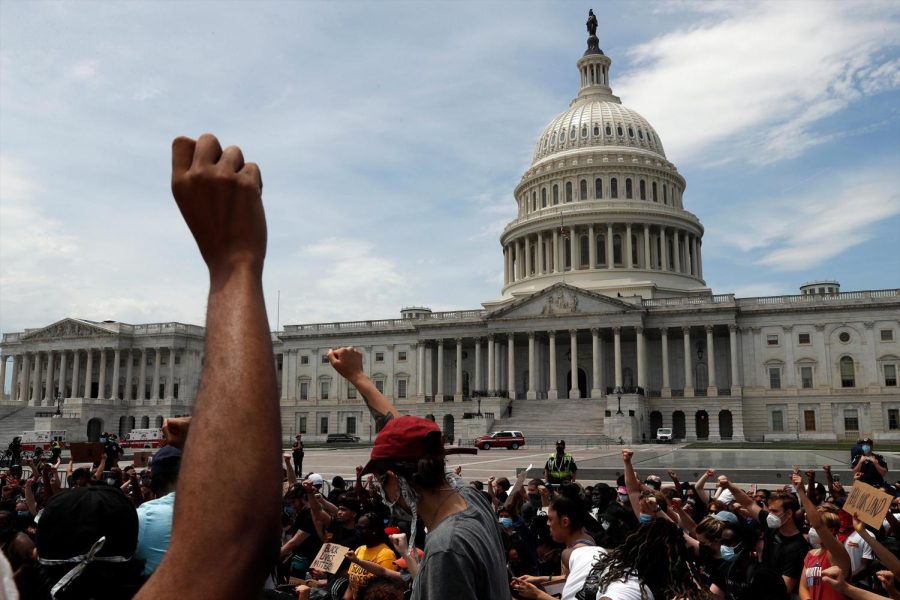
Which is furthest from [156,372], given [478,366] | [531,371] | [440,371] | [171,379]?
[531,371]

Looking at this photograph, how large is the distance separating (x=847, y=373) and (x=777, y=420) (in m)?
7.65

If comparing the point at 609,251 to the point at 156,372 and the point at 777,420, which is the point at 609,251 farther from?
the point at 156,372

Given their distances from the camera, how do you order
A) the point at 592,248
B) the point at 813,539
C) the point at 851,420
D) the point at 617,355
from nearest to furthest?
1. the point at 813,539
2. the point at 851,420
3. the point at 617,355
4. the point at 592,248

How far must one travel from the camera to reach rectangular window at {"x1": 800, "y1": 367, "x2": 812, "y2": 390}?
2872 inches

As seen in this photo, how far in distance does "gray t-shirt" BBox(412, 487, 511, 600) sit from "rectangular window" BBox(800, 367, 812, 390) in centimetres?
7724

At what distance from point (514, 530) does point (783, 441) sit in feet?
221

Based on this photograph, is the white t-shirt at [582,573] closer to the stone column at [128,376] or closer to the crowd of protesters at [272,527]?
the crowd of protesters at [272,527]

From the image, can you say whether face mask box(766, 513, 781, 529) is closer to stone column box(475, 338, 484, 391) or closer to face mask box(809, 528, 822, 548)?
face mask box(809, 528, 822, 548)

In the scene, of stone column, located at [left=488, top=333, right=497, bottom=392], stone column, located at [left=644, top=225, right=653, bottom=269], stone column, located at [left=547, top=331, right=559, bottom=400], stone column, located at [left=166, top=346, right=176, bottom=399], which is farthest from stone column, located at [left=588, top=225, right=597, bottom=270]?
stone column, located at [left=166, top=346, right=176, bottom=399]

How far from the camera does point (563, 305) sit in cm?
7869

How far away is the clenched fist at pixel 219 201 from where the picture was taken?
1848 mm

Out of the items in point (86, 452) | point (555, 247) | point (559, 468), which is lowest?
point (86, 452)

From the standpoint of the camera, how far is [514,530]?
9.95 meters

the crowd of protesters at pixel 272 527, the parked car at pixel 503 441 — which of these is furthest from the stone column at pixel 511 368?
the crowd of protesters at pixel 272 527
